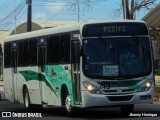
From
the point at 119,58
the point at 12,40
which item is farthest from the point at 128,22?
the point at 12,40

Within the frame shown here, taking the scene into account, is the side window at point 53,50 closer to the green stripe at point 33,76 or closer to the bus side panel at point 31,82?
the green stripe at point 33,76

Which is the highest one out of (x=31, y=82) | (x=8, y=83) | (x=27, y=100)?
(x=31, y=82)

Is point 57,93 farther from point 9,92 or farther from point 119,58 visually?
point 9,92

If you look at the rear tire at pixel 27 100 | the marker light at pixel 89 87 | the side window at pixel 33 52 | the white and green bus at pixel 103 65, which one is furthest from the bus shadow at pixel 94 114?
the side window at pixel 33 52

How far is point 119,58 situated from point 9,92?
9.29 metres

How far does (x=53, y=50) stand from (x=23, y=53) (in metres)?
3.52

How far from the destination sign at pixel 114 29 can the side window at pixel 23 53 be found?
18.5 feet

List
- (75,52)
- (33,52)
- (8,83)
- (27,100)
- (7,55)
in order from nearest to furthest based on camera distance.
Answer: (75,52) < (33,52) < (27,100) < (7,55) < (8,83)

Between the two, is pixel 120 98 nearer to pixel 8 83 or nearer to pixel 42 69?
pixel 42 69

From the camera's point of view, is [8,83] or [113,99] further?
[8,83]

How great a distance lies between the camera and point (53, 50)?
1994cm

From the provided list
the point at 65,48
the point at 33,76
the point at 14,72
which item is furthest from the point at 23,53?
the point at 65,48

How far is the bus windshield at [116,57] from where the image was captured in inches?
685

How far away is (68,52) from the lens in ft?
61.3
